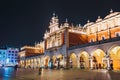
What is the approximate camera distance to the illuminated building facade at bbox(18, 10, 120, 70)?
3250 centimetres

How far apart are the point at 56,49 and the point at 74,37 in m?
6.64

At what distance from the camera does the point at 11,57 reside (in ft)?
361

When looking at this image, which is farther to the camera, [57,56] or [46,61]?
[46,61]

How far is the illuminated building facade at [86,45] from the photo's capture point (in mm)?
32500

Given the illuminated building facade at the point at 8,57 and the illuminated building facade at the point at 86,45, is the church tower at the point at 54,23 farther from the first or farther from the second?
the illuminated building facade at the point at 8,57

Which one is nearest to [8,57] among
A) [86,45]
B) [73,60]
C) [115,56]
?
[73,60]

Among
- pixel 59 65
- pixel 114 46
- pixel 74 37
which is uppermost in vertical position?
pixel 74 37

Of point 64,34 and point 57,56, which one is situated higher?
point 64,34

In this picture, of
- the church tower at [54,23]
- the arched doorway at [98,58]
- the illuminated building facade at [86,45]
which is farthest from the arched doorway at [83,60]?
the church tower at [54,23]

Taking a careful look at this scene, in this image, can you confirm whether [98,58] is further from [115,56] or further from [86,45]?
[115,56]

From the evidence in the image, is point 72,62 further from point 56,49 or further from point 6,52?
point 6,52

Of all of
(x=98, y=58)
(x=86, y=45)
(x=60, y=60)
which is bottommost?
(x=60, y=60)

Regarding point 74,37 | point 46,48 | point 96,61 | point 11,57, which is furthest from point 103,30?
point 11,57

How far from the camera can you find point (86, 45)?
1460 inches
